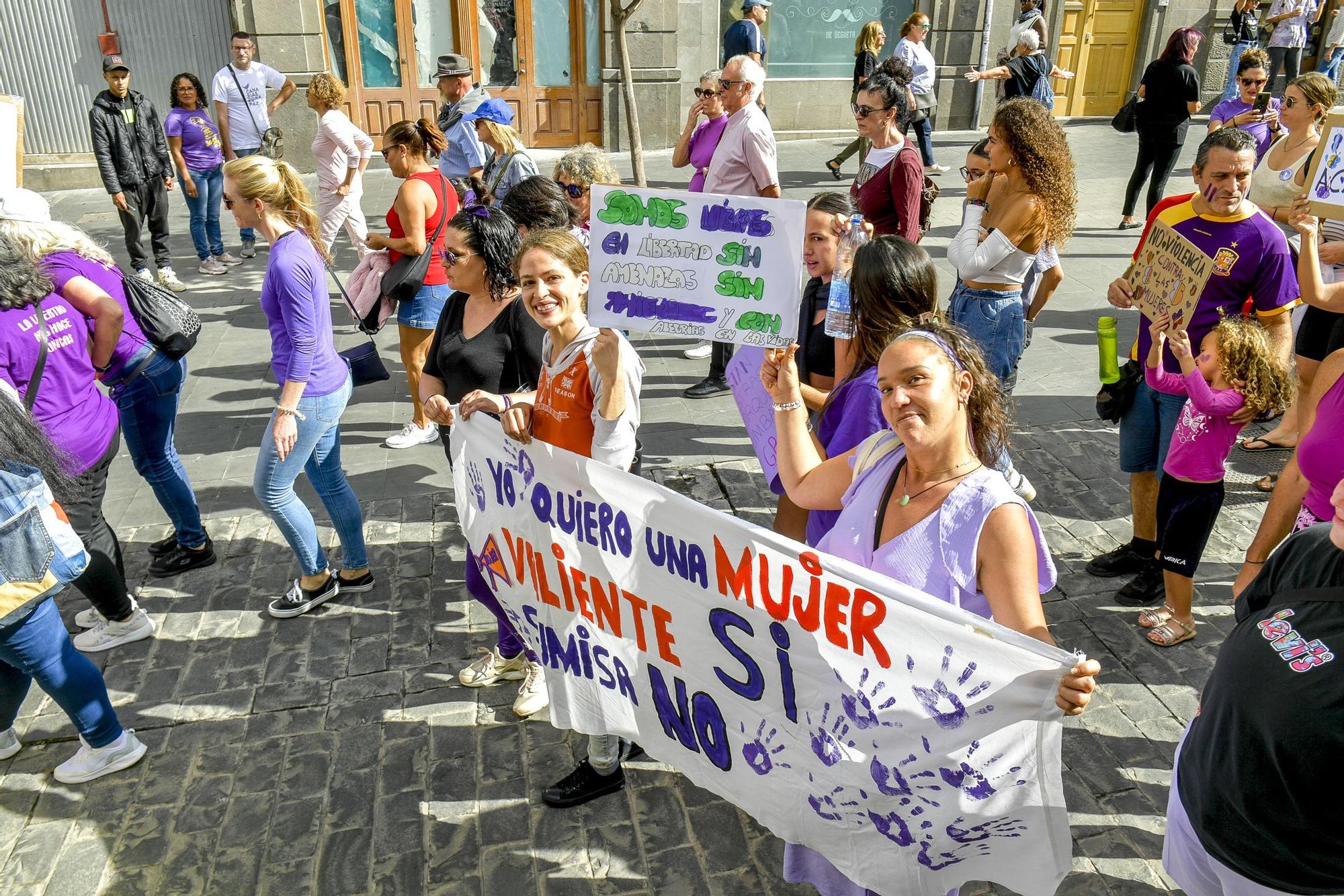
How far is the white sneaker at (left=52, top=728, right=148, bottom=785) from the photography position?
3727mm

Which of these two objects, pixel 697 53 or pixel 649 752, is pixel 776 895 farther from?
pixel 697 53

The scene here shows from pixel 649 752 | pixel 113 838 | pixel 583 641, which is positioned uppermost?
pixel 583 641

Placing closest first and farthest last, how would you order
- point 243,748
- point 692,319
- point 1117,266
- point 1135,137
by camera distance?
point 692,319
point 243,748
point 1117,266
point 1135,137

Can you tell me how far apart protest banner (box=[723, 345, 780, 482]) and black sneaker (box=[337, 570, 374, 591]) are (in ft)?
6.80

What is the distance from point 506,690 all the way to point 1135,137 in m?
15.3

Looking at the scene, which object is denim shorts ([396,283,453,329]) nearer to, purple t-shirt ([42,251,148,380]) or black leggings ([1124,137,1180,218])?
purple t-shirt ([42,251,148,380])

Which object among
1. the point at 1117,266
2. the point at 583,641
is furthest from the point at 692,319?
the point at 1117,266

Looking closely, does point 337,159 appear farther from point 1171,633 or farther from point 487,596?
point 1171,633

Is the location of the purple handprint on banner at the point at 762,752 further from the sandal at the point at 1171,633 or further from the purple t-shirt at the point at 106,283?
the purple t-shirt at the point at 106,283

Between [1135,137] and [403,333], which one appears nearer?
[403,333]

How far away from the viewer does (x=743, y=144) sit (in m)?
6.72

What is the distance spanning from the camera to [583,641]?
3199 millimetres

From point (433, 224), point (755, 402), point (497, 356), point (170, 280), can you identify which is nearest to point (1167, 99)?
point (433, 224)

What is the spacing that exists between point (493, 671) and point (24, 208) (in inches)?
112
